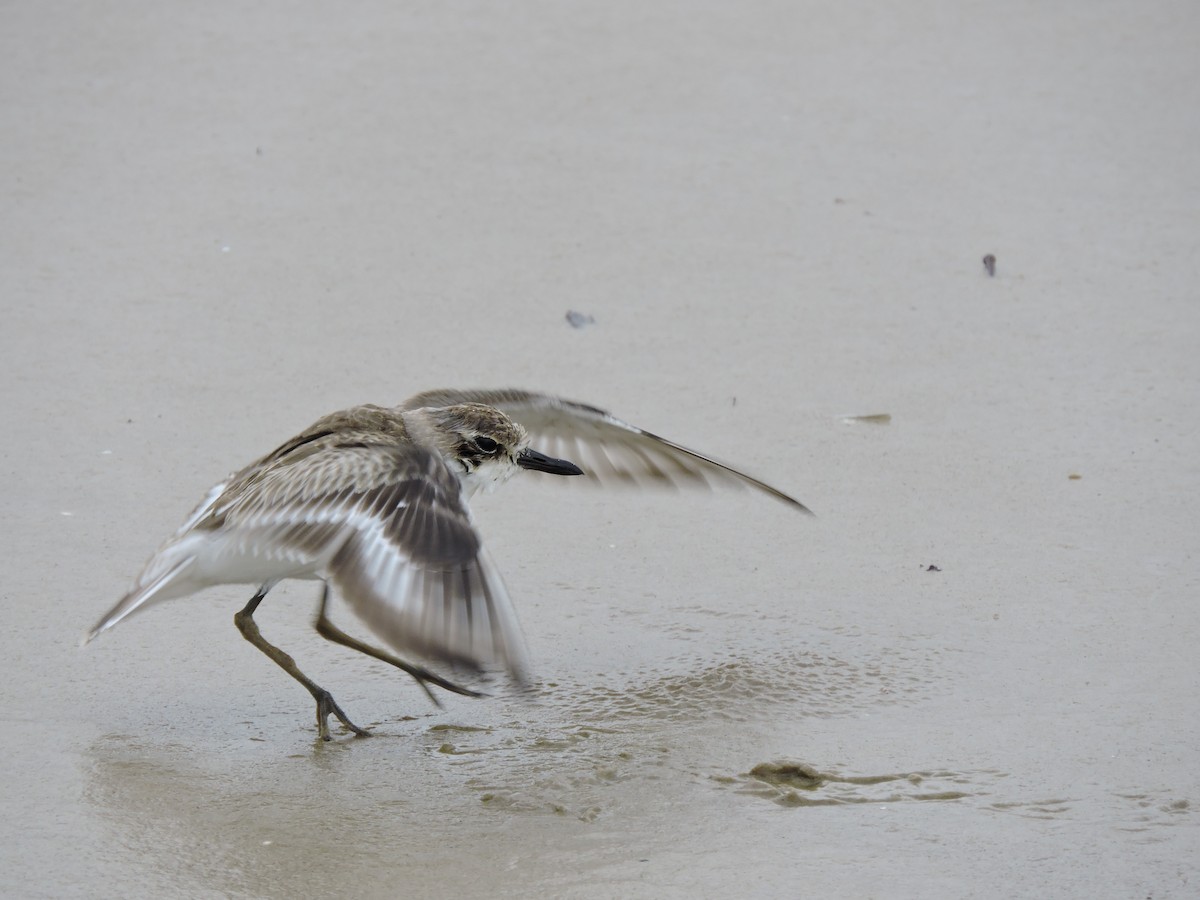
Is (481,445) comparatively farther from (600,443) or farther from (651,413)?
(651,413)

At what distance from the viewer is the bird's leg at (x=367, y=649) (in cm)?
456

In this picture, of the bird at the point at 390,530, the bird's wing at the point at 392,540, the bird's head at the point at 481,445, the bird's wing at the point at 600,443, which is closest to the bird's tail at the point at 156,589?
the bird at the point at 390,530

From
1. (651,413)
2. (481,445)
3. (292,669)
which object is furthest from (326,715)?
(651,413)

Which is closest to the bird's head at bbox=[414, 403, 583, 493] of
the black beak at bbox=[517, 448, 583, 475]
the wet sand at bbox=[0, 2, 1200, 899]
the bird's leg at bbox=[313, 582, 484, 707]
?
the black beak at bbox=[517, 448, 583, 475]

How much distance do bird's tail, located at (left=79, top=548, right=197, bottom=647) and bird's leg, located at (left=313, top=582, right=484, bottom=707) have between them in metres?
0.45

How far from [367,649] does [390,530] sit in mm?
682

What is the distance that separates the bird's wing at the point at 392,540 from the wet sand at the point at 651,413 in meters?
0.48

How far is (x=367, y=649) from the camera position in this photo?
4730 mm

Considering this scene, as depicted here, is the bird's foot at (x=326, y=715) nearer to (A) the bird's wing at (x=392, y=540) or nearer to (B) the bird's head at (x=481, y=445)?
Result: (A) the bird's wing at (x=392, y=540)

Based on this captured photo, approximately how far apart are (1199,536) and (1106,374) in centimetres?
131

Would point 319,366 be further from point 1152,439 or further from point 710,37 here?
point 710,37

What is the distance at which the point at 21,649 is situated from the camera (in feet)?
15.0

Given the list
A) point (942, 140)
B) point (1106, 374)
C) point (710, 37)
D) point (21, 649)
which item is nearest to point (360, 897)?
point (21, 649)

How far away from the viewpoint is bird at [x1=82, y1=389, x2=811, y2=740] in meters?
3.88
